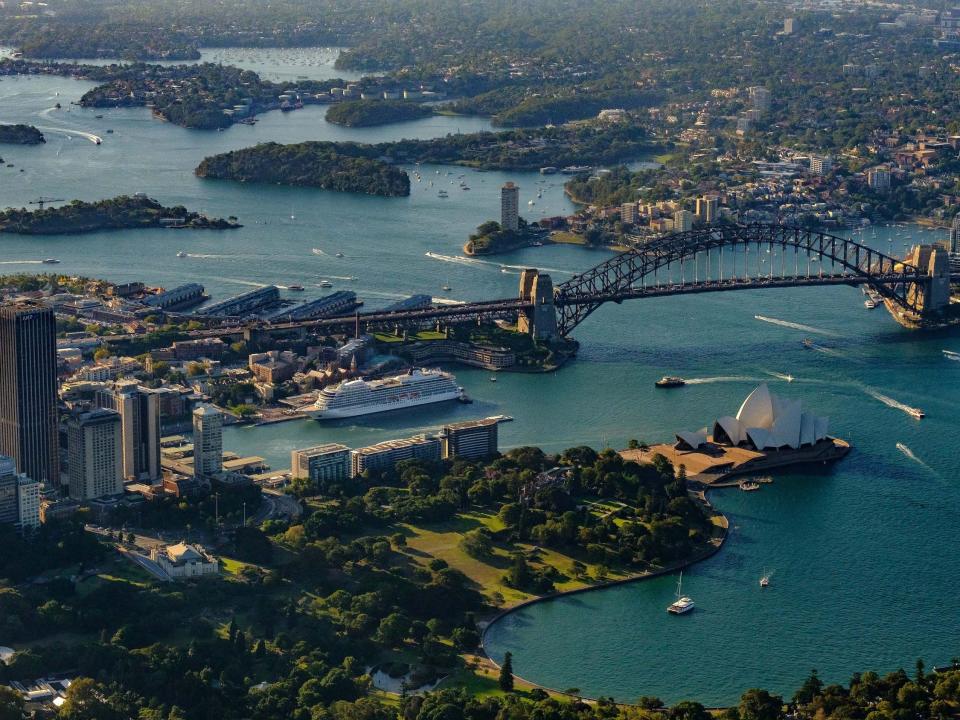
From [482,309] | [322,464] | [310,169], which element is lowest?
[322,464]

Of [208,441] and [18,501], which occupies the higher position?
[208,441]

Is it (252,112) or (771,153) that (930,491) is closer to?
(771,153)

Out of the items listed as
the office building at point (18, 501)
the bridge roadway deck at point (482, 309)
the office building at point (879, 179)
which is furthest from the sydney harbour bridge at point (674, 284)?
the office building at point (18, 501)

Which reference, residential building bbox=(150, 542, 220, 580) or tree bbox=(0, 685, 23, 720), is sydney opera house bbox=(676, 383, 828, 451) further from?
tree bbox=(0, 685, 23, 720)

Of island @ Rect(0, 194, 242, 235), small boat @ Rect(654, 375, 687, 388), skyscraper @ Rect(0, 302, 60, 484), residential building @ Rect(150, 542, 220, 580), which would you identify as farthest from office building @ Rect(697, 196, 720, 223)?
residential building @ Rect(150, 542, 220, 580)

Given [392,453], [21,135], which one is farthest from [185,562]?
[21,135]

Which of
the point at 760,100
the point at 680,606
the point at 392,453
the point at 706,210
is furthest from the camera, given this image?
the point at 760,100

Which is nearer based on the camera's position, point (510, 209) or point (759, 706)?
point (759, 706)

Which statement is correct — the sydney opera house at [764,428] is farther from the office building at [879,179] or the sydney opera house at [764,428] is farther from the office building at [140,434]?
the office building at [879,179]

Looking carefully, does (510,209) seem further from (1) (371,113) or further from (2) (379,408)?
(1) (371,113)
